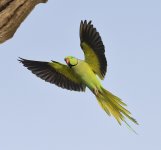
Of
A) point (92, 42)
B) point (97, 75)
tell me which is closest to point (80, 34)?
point (92, 42)

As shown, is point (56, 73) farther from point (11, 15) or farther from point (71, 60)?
point (11, 15)

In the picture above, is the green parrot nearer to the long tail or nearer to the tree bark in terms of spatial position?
the long tail

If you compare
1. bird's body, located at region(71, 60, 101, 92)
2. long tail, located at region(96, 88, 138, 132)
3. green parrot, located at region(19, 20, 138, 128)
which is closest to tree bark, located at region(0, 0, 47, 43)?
green parrot, located at region(19, 20, 138, 128)

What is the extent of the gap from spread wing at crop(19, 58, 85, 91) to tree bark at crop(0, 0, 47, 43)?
54cm

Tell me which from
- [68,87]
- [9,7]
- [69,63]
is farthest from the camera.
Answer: [68,87]

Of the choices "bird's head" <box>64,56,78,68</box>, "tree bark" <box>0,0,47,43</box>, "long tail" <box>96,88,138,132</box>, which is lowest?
"long tail" <box>96,88,138,132</box>

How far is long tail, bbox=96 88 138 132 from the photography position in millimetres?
3308

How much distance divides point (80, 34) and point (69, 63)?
26 cm

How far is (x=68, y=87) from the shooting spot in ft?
11.9

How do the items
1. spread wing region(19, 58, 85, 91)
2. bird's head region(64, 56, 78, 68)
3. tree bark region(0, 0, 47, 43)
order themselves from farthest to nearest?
spread wing region(19, 58, 85, 91) < bird's head region(64, 56, 78, 68) < tree bark region(0, 0, 47, 43)

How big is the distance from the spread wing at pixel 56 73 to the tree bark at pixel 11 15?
537mm

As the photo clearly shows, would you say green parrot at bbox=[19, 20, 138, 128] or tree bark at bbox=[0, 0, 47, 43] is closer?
tree bark at bbox=[0, 0, 47, 43]

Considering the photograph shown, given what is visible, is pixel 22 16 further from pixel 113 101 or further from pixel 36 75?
pixel 113 101

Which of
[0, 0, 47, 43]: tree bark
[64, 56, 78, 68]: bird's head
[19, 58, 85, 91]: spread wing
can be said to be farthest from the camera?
[19, 58, 85, 91]: spread wing
